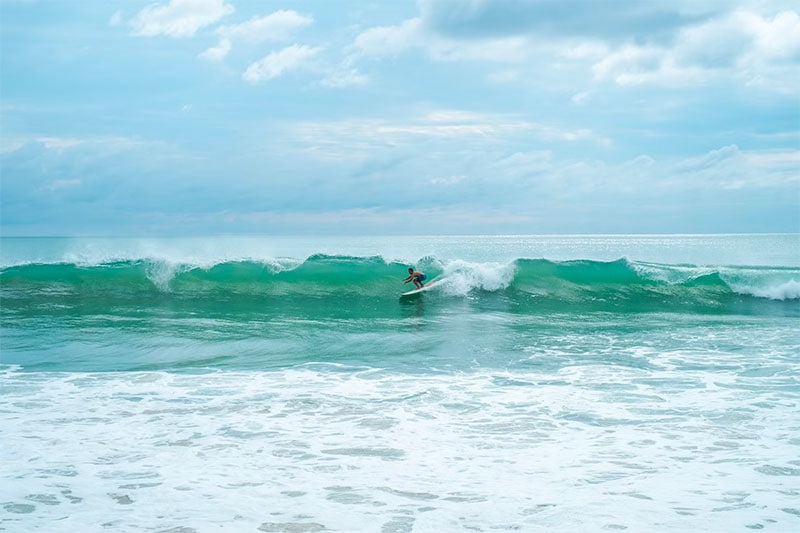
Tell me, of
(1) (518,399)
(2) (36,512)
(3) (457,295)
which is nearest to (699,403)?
(1) (518,399)

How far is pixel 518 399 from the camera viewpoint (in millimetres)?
7637

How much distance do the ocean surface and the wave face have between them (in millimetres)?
2462

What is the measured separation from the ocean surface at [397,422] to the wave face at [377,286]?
2.46m

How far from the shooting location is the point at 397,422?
6684 mm

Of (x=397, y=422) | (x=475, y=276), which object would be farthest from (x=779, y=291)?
(x=397, y=422)

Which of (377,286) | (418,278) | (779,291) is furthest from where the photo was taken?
(377,286)

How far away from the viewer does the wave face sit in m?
18.4

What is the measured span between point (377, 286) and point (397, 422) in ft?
50.9

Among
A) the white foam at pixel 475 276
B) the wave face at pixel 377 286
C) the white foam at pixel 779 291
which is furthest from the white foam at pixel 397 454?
the white foam at pixel 779 291

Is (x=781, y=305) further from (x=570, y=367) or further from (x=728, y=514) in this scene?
(x=728, y=514)

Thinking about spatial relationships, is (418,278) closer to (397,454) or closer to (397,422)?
(397,422)

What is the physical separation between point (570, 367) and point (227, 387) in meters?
5.11

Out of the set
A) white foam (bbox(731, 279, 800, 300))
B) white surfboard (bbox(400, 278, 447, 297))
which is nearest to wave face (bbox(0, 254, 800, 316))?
white foam (bbox(731, 279, 800, 300))

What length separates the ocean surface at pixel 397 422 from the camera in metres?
4.50
